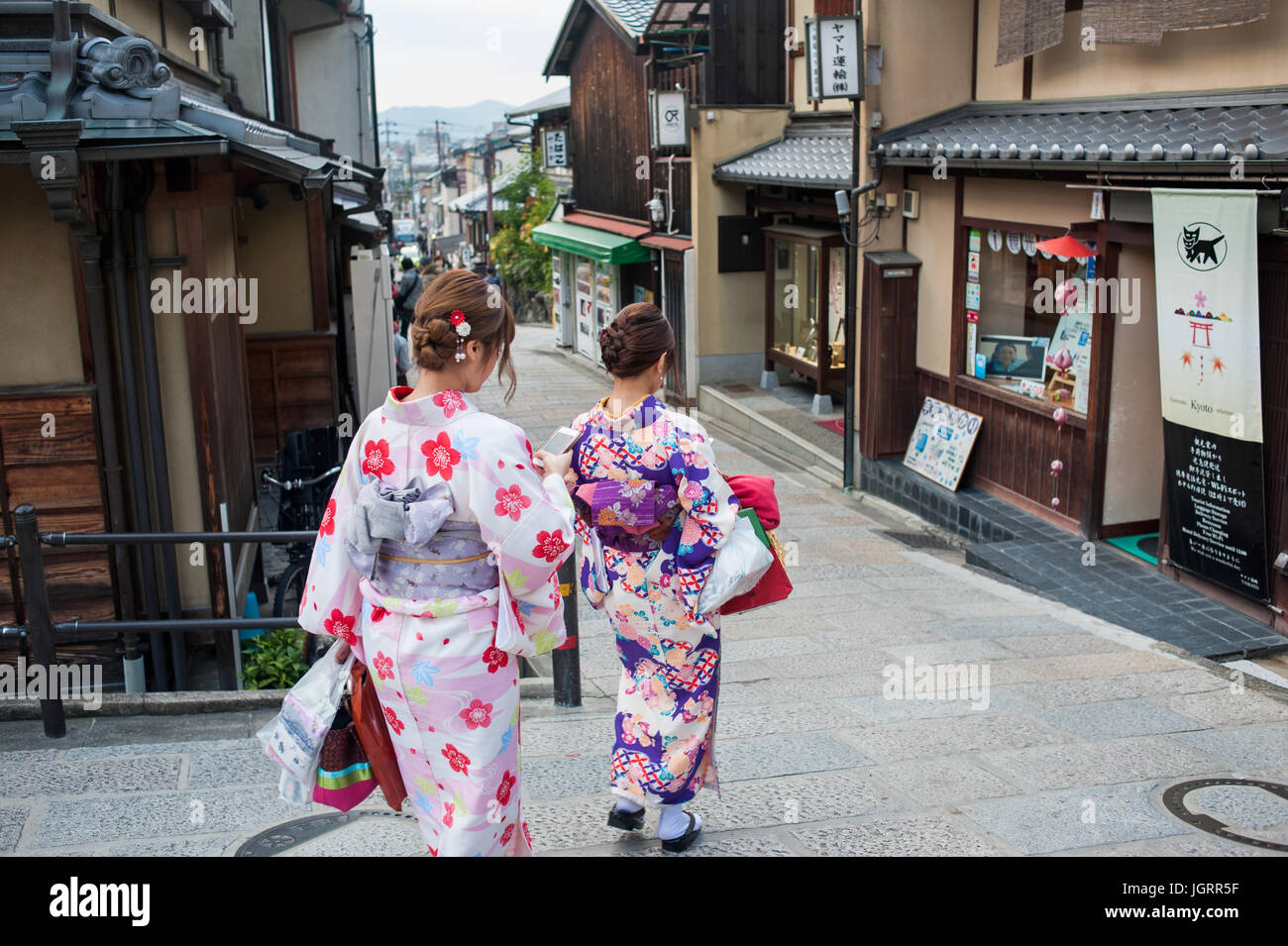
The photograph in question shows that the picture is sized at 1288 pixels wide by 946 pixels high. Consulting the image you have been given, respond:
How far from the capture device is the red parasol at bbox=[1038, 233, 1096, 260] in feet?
32.2

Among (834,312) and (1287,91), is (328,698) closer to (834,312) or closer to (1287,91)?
(1287,91)

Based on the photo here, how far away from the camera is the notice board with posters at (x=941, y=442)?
12188 mm

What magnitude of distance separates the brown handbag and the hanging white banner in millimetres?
6735

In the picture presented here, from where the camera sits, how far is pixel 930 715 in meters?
6.03

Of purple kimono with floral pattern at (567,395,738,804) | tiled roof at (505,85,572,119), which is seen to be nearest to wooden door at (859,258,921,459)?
purple kimono with floral pattern at (567,395,738,804)

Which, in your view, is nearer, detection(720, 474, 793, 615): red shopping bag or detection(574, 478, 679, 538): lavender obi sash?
detection(574, 478, 679, 538): lavender obi sash

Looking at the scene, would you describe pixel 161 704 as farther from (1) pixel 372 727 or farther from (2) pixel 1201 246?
(2) pixel 1201 246

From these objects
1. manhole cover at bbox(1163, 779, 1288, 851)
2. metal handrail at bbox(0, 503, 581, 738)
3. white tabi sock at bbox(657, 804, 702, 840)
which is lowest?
manhole cover at bbox(1163, 779, 1288, 851)

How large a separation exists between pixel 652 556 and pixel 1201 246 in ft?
19.4

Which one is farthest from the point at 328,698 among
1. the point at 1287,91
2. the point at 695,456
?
the point at 1287,91

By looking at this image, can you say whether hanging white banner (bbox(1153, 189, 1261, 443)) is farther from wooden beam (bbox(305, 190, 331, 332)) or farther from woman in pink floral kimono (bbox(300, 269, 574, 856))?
wooden beam (bbox(305, 190, 331, 332))

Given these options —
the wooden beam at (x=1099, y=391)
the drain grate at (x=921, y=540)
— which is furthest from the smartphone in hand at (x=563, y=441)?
the drain grate at (x=921, y=540)

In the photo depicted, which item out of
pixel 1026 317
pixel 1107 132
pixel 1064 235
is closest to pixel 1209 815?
pixel 1107 132

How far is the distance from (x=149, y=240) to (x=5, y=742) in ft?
9.67
